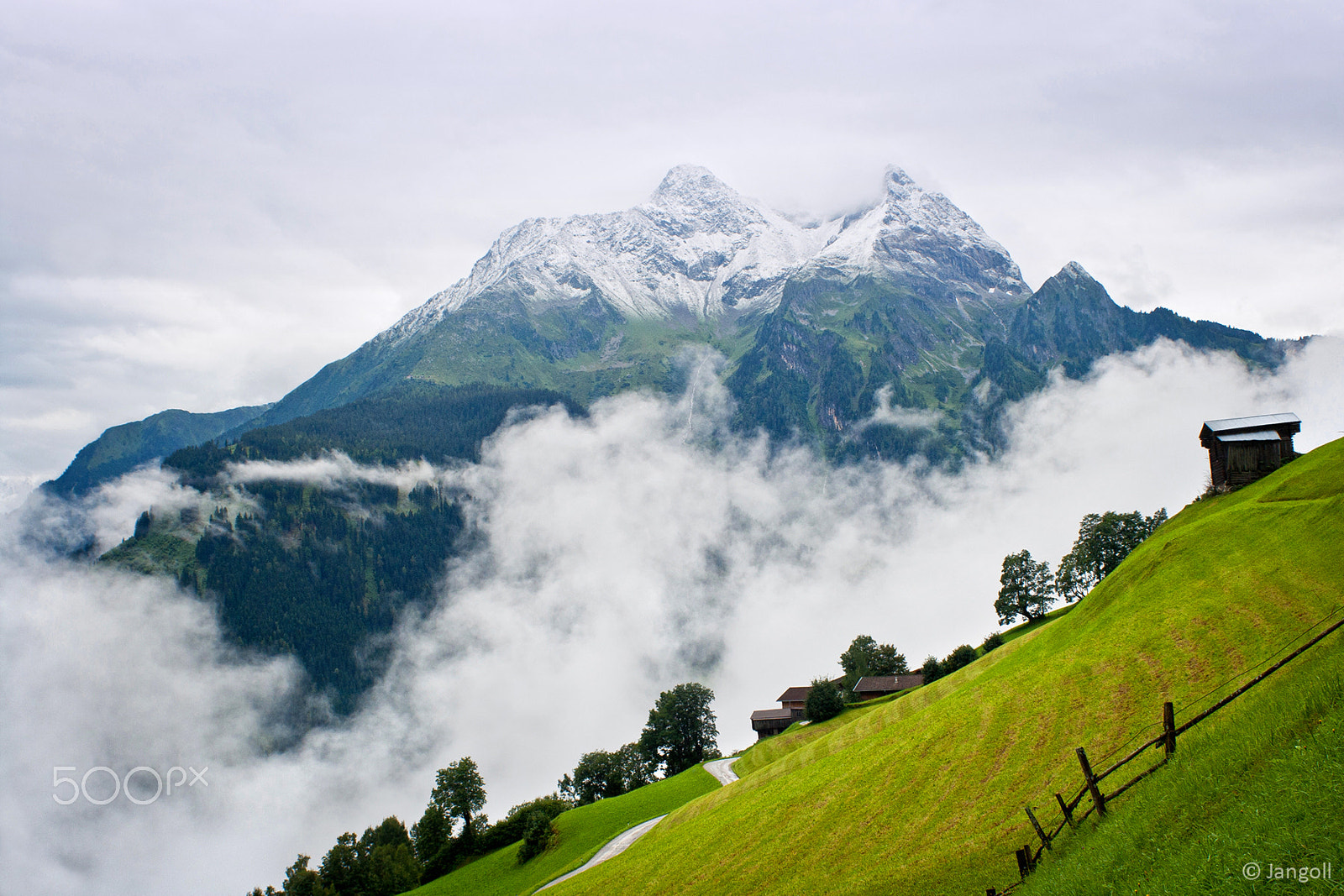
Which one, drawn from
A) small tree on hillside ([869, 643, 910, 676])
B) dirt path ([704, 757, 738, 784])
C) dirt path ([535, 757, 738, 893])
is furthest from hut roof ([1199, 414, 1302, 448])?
small tree on hillside ([869, 643, 910, 676])

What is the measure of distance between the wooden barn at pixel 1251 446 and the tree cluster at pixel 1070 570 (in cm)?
3557

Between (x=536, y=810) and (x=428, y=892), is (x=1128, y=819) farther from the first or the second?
(x=428, y=892)

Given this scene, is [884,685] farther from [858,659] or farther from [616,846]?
[616,846]

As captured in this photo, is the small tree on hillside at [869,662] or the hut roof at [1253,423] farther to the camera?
the small tree on hillside at [869,662]

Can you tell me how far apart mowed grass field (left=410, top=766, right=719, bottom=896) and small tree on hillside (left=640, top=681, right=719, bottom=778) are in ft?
85.7

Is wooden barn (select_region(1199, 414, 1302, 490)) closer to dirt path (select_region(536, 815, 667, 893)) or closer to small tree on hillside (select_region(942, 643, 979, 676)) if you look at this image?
small tree on hillside (select_region(942, 643, 979, 676))

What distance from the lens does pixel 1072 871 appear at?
62.9 feet

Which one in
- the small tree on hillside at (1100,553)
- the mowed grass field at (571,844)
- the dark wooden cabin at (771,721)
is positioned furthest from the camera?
the dark wooden cabin at (771,721)

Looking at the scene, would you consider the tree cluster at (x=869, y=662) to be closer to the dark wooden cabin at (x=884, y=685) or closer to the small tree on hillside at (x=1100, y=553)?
the dark wooden cabin at (x=884, y=685)

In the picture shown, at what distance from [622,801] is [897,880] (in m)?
60.2

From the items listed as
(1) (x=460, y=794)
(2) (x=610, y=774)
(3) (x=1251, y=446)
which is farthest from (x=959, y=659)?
(1) (x=460, y=794)

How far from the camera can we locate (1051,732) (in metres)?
32.2

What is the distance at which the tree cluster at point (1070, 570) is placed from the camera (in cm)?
10031

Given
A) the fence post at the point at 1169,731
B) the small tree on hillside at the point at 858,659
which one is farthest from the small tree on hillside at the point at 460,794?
the fence post at the point at 1169,731
